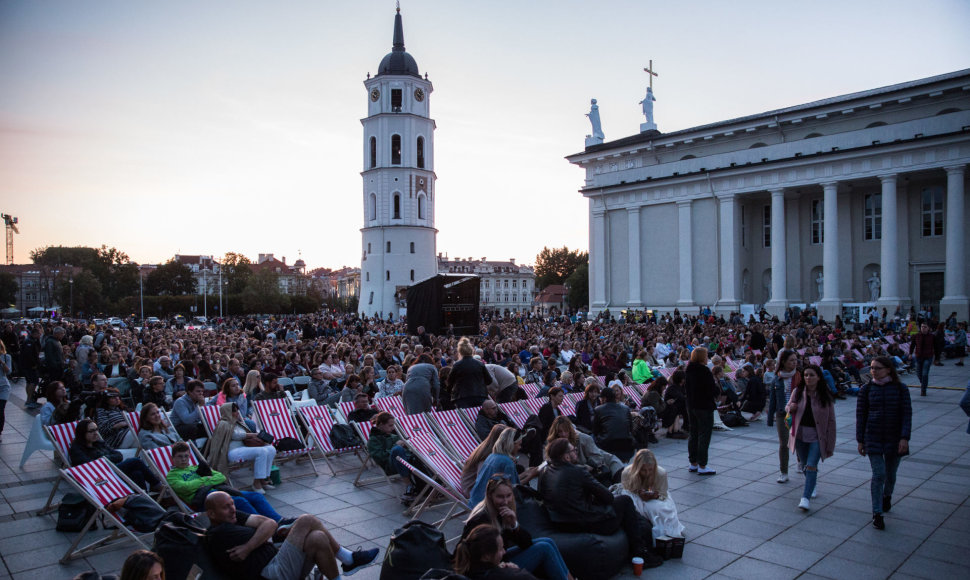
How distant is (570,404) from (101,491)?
679 centimetres

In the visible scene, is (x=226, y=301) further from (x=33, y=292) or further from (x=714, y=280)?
(x=714, y=280)

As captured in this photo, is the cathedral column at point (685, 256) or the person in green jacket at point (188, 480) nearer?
the person in green jacket at point (188, 480)

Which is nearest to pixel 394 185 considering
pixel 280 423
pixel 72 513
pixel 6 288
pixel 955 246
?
pixel 955 246

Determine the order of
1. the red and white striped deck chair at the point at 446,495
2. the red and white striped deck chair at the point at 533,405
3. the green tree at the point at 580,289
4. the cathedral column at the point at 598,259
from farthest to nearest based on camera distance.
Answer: the green tree at the point at 580,289 → the cathedral column at the point at 598,259 → the red and white striped deck chair at the point at 533,405 → the red and white striped deck chair at the point at 446,495

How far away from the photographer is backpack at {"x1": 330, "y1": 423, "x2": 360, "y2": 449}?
344 inches

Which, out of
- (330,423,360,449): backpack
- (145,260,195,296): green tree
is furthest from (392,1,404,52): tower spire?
(330,423,360,449): backpack

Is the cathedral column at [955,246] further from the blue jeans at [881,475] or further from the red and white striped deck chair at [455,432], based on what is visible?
the red and white striped deck chair at [455,432]

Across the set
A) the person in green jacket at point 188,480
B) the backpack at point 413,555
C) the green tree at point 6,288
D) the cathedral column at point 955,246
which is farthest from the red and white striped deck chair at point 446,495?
the green tree at point 6,288

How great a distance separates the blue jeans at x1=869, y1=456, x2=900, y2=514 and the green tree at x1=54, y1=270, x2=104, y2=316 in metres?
106

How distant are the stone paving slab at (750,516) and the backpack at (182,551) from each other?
51.6 inches

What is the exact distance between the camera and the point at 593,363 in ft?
50.8

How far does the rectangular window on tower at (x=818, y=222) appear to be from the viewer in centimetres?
3584

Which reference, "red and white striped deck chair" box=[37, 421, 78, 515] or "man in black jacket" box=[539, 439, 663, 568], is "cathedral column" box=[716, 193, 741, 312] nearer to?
"man in black jacket" box=[539, 439, 663, 568]

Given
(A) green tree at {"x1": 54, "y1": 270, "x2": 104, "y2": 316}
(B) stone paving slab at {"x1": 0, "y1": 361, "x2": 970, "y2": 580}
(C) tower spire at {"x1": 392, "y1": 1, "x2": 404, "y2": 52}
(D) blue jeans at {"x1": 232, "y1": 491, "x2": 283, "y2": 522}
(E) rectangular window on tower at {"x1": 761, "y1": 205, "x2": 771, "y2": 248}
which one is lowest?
(B) stone paving slab at {"x1": 0, "y1": 361, "x2": 970, "y2": 580}
